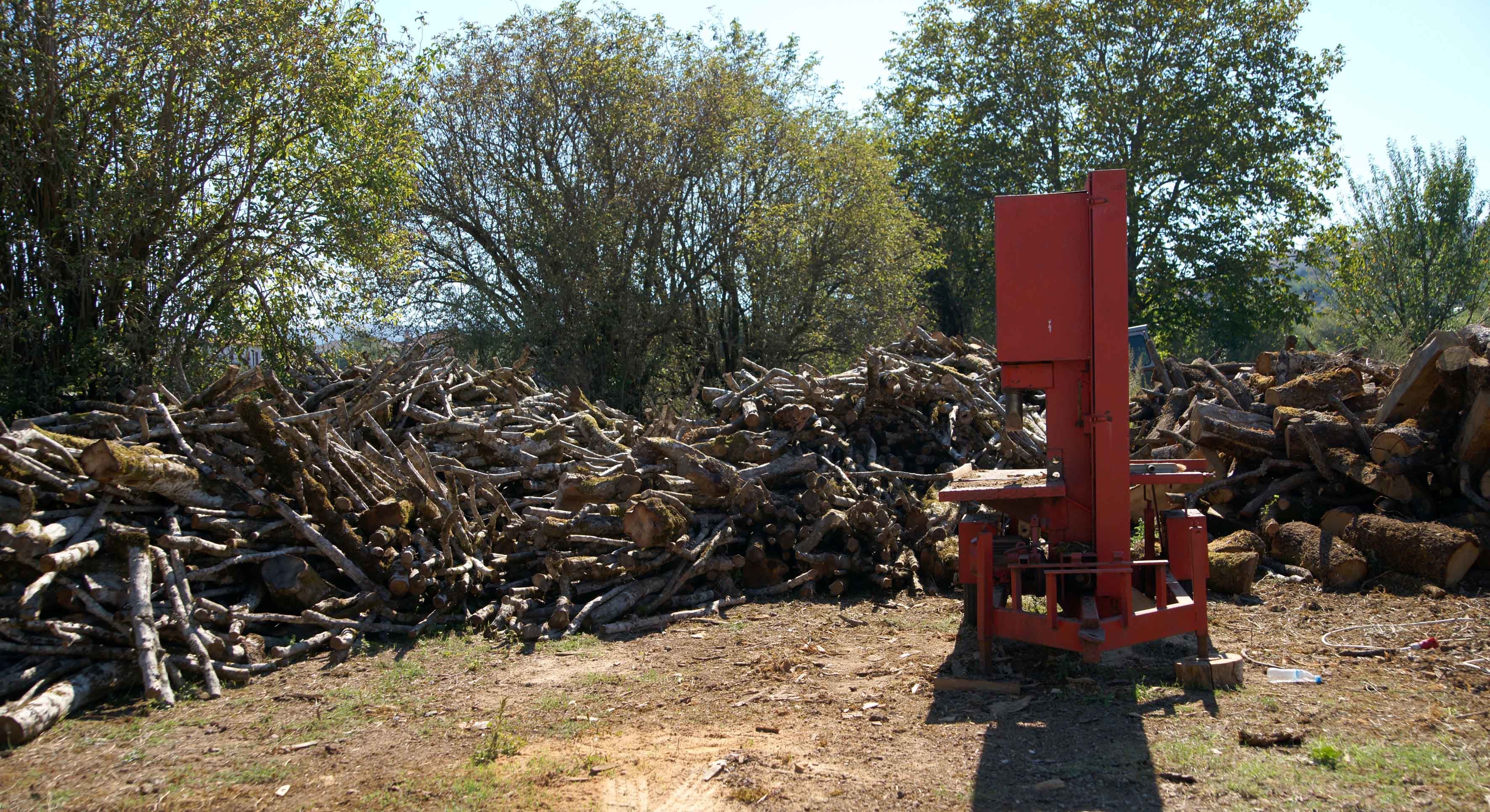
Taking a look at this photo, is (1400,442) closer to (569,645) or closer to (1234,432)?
(1234,432)

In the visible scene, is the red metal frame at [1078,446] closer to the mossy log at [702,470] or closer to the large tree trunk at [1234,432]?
the mossy log at [702,470]

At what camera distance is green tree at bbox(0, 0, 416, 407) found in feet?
32.9

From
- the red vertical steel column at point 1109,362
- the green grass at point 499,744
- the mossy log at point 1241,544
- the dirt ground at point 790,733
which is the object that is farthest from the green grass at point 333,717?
the mossy log at point 1241,544

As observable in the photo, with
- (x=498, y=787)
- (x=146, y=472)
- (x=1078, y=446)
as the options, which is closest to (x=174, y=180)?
(x=146, y=472)

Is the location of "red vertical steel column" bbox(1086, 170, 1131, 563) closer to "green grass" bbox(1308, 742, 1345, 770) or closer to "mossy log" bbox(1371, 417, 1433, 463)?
"green grass" bbox(1308, 742, 1345, 770)

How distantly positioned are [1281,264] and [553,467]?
1098 inches

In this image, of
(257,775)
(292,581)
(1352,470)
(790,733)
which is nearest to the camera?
(257,775)

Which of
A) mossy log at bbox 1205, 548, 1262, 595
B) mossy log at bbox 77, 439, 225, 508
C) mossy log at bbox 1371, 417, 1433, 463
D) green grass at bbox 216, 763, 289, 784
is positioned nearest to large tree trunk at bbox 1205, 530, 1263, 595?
mossy log at bbox 1205, 548, 1262, 595

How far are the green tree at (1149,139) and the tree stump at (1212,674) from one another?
77.3 ft

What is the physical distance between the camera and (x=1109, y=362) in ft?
17.6

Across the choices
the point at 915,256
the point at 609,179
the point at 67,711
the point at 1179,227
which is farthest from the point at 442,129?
the point at 1179,227

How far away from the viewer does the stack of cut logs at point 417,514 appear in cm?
582

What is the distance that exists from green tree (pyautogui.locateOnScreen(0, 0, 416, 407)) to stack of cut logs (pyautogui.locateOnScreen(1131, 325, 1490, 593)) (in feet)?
33.6

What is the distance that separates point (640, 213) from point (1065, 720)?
1691 centimetres
